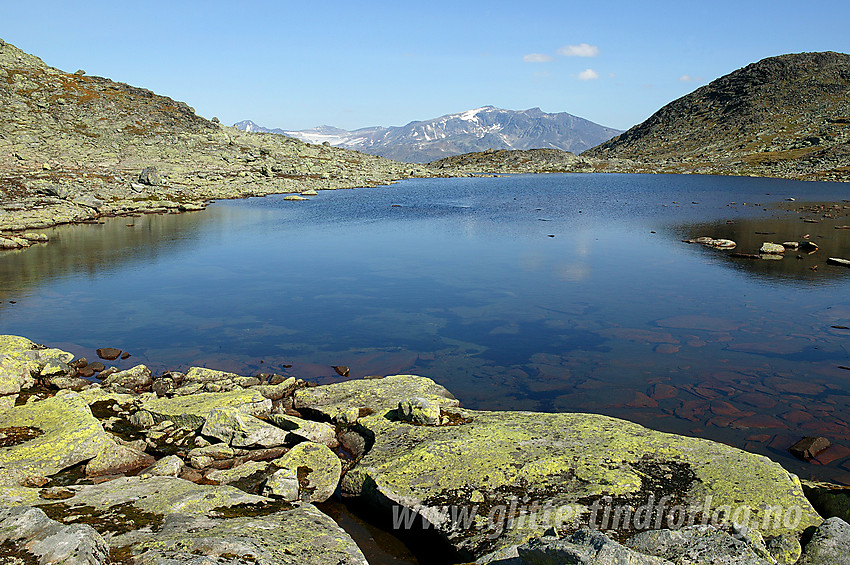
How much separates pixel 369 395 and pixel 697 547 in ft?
32.6

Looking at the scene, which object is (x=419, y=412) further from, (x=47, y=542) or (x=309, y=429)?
(x=47, y=542)

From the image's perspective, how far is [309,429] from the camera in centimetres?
1391

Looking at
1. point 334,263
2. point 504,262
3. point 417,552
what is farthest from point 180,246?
point 417,552

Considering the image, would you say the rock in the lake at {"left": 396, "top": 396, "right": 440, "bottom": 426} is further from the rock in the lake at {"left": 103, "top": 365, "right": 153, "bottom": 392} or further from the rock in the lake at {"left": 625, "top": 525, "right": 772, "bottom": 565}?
the rock in the lake at {"left": 103, "top": 365, "right": 153, "bottom": 392}

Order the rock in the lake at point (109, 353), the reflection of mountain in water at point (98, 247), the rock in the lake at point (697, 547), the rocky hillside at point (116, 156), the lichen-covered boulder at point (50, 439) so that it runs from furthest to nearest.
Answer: the rocky hillside at point (116, 156) → the reflection of mountain in water at point (98, 247) → the rock in the lake at point (109, 353) → the lichen-covered boulder at point (50, 439) → the rock in the lake at point (697, 547)

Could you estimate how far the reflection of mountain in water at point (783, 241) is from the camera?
108 ft

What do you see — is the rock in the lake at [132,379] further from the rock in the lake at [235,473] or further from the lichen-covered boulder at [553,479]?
the lichen-covered boulder at [553,479]

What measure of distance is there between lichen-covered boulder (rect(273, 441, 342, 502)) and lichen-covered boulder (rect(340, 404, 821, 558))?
434 mm

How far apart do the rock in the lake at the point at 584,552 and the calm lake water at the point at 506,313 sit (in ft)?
29.9

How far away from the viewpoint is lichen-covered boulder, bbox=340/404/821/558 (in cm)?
930

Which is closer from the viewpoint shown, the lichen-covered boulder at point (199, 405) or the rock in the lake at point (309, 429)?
the rock in the lake at point (309, 429)

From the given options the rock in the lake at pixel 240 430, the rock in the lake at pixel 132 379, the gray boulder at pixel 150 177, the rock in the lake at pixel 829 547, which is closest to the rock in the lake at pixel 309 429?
the rock in the lake at pixel 240 430

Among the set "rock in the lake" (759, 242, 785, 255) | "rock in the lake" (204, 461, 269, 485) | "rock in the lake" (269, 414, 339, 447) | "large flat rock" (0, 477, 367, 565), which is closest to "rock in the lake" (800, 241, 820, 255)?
"rock in the lake" (759, 242, 785, 255)

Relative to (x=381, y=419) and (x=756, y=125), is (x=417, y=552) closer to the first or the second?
(x=381, y=419)
